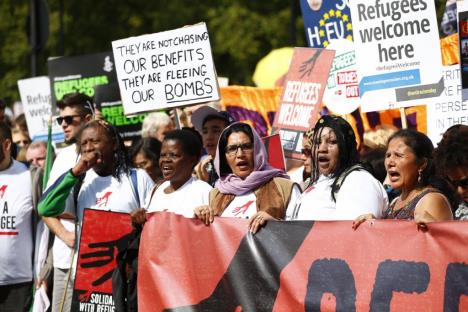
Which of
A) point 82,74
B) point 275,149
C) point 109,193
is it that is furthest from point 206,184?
point 82,74

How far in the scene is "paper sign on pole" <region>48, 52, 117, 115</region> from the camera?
11.7 meters

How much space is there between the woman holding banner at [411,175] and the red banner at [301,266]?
10.6 inches

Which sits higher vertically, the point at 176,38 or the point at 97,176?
the point at 176,38

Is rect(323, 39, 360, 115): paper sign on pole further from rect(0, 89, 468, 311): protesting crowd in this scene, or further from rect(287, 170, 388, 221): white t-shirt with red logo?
rect(287, 170, 388, 221): white t-shirt with red logo

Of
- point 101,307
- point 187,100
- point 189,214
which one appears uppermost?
point 187,100

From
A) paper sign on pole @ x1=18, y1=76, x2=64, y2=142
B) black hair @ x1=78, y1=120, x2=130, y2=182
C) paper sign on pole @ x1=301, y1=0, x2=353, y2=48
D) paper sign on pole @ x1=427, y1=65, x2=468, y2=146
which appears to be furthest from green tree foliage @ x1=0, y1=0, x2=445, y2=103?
black hair @ x1=78, y1=120, x2=130, y2=182

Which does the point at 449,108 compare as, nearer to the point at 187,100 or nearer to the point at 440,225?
the point at 187,100

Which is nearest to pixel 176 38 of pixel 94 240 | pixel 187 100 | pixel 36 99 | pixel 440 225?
pixel 187 100

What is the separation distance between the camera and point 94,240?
7.30 m

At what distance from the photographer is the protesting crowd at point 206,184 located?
6195mm

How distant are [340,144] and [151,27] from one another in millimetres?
19059

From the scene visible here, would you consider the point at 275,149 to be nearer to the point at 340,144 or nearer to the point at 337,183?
the point at 340,144

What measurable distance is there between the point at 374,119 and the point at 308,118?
67.4 inches

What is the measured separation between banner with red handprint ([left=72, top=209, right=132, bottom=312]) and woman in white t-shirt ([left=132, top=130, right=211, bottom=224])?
25 cm
